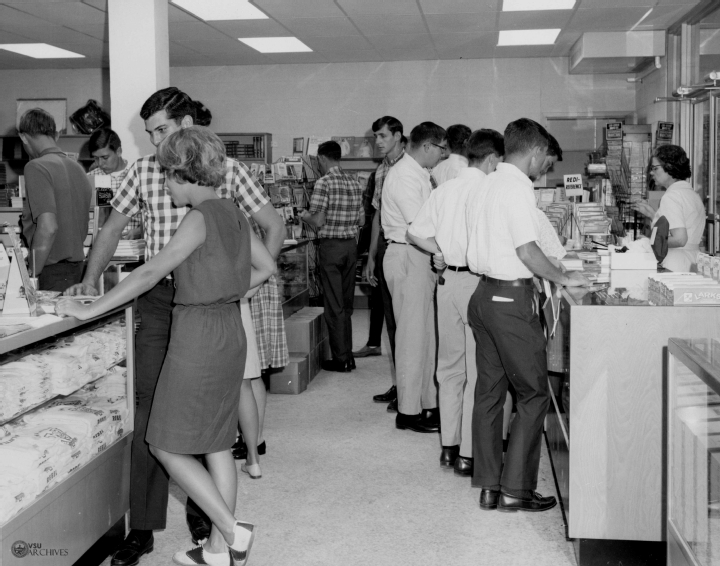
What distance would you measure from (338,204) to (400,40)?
353 centimetres

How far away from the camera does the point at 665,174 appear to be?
19.8 ft

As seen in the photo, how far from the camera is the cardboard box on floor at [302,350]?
579cm

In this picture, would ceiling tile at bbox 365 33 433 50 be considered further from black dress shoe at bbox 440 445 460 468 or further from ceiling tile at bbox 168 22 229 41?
black dress shoe at bbox 440 445 460 468

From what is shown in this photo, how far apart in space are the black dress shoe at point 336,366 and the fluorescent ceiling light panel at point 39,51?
218 inches

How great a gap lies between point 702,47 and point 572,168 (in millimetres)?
3073

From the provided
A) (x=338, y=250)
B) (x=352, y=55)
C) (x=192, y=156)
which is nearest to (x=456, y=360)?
(x=192, y=156)

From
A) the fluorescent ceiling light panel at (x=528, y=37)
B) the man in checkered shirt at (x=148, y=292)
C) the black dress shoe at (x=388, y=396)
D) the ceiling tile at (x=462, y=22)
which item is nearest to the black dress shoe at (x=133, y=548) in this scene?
the man in checkered shirt at (x=148, y=292)

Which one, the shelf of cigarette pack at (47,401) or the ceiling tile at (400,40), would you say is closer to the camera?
the shelf of cigarette pack at (47,401)

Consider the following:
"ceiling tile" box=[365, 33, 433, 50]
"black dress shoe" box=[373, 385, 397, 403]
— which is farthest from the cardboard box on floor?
"ceiling tile" box=[365, 33, 433, 50]

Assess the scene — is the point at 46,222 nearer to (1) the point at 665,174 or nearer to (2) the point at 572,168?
(1) the point at 665,174

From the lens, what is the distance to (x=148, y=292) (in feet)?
10.4

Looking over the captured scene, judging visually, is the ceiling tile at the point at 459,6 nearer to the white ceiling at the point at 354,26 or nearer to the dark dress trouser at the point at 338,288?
the white ceiling at the point at 354,26

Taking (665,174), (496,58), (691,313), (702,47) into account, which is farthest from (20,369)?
(496,58)

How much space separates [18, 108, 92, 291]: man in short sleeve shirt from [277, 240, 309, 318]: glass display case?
160 centimetres
